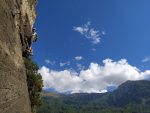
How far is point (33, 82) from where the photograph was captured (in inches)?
1901

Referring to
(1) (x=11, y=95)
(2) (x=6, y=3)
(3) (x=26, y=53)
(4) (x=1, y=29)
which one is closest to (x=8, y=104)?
(1) (x=11, y=95)

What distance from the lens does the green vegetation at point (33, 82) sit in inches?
1882

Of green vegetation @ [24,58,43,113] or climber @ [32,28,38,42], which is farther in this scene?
climber @ [32,28,38,42]

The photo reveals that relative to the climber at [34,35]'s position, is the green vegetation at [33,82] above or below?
below

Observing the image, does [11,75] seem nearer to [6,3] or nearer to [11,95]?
[11,95]

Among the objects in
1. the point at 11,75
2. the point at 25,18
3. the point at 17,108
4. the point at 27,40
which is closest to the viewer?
the point at 11,75

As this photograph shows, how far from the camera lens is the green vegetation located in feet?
157

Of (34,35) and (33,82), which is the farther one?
(34,35)

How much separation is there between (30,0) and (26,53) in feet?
Result: 28.1

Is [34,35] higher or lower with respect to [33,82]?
higher

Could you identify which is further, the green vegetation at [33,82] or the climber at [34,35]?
the climber at [34,35]

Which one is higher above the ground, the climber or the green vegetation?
the climber

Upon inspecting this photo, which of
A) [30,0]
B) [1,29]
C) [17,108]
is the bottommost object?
[17,108]

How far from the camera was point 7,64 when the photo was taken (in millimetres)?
25312
